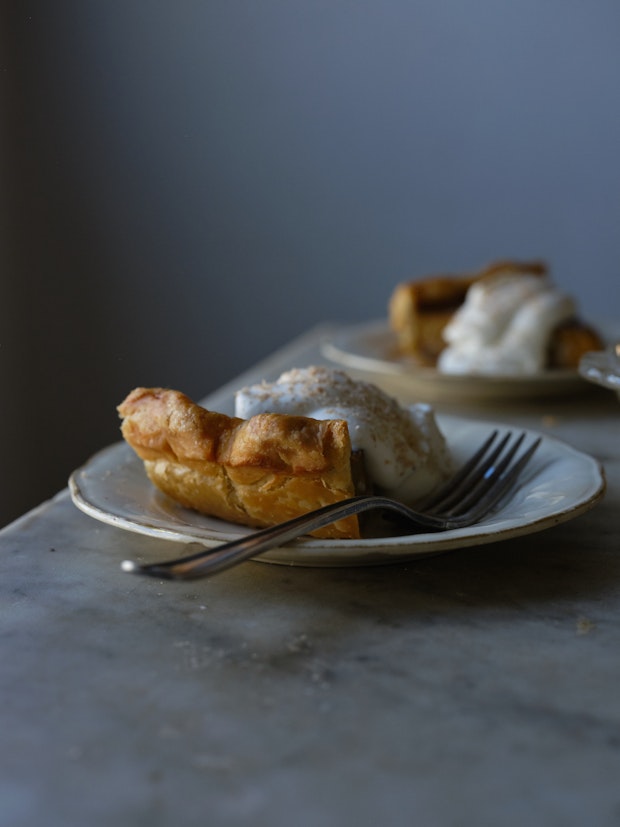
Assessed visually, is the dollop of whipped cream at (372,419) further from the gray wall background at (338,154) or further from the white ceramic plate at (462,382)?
the gray wall background at (338,154)

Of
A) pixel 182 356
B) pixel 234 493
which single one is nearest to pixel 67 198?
pixel 182 356

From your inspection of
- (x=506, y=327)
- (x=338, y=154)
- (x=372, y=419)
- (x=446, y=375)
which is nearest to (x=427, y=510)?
(x=372, y=419)

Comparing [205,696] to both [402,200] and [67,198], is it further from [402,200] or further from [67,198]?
[402,200]

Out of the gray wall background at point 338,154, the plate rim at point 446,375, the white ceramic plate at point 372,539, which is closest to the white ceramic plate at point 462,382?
the plate rim at point 446,375

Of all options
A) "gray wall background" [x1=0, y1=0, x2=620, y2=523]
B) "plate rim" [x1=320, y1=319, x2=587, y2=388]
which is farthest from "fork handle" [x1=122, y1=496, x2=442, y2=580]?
"gray wall background" [x1=0, y1=0, x2=620, y2=523]

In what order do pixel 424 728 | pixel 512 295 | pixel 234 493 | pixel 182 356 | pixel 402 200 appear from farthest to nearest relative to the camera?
pixel 402 200, pixel 182 356, pixel 512 295, pixel 234 493, pixel 424 728

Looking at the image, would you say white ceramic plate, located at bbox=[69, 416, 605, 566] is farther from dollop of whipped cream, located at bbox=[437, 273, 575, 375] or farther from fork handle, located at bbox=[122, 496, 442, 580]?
dollop of whipped cream, located at bbox=[437, 273, 575, 375]

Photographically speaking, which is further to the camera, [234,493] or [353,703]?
[234,493]
